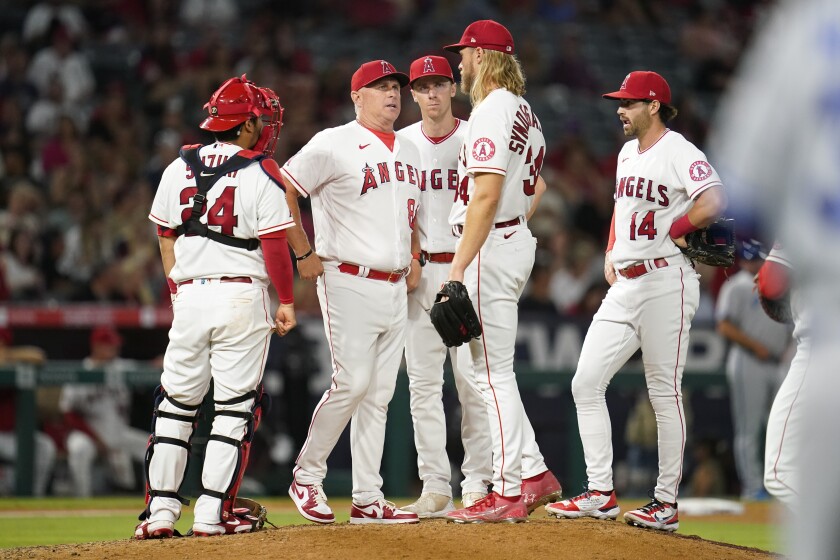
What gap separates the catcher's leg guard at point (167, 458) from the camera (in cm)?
Answer: 519

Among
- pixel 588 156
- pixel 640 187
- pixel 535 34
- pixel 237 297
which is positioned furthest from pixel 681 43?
pixel 237 297

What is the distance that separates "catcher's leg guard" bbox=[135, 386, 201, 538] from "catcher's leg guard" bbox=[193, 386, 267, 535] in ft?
0.42

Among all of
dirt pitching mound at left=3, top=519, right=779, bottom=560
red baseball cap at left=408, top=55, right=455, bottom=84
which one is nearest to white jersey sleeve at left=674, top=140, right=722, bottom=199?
red baseball cap at left=408, top=55, right=455, bottom=84

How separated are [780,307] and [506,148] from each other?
1.64 meters

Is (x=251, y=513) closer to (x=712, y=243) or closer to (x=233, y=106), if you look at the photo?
(x=233, y=106)

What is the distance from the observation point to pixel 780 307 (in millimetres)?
5680

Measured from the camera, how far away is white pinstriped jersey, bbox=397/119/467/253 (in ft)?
20.3

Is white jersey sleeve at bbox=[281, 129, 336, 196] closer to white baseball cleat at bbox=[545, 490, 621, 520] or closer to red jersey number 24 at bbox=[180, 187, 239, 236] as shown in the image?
red jersey number 24 at bbox=[180, 187, 239, 236]

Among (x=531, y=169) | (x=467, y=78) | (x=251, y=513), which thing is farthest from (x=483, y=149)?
(x=251, y=513)

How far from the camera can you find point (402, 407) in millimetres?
9641

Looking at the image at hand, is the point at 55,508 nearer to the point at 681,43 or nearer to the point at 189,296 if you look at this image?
the point at 189,296

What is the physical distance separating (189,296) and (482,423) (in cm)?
176

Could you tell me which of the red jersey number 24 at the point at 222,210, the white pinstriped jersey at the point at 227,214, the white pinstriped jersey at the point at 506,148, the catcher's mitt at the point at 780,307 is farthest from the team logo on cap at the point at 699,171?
the red jersey number 24 at the point at 222,210

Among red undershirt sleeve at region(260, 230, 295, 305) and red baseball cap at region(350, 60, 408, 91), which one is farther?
red baseball cap at region(350, 60, 408, 91)
